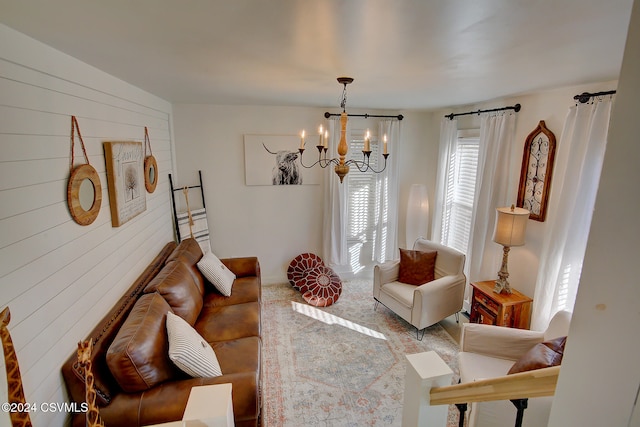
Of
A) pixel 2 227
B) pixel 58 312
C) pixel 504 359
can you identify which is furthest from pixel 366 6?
pixel 504 359

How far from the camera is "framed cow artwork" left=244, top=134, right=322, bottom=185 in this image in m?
4.25

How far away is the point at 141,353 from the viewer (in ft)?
5.74

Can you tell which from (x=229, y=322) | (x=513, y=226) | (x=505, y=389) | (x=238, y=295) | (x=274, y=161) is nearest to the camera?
(x=505, y=389)

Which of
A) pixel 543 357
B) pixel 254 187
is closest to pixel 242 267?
pixel 254 187

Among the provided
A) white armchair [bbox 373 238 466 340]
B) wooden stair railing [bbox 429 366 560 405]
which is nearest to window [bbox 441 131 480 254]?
white armchair [bbox 373 238 466 340]

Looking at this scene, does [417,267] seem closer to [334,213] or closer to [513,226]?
[513,226]

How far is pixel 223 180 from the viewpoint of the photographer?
4.27 m

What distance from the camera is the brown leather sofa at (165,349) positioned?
1664 millimetres

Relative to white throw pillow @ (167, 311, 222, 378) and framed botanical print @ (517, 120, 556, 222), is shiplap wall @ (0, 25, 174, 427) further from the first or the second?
framed botanical print @ (517, 120, 556, 222)

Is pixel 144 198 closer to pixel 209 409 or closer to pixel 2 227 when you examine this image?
pixel 2 227

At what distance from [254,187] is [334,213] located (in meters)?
1.15

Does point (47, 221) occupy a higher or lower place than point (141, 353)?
A: higher

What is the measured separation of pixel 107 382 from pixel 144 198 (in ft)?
5.34

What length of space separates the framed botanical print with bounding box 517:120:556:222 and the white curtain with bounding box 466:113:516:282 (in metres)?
0.20
